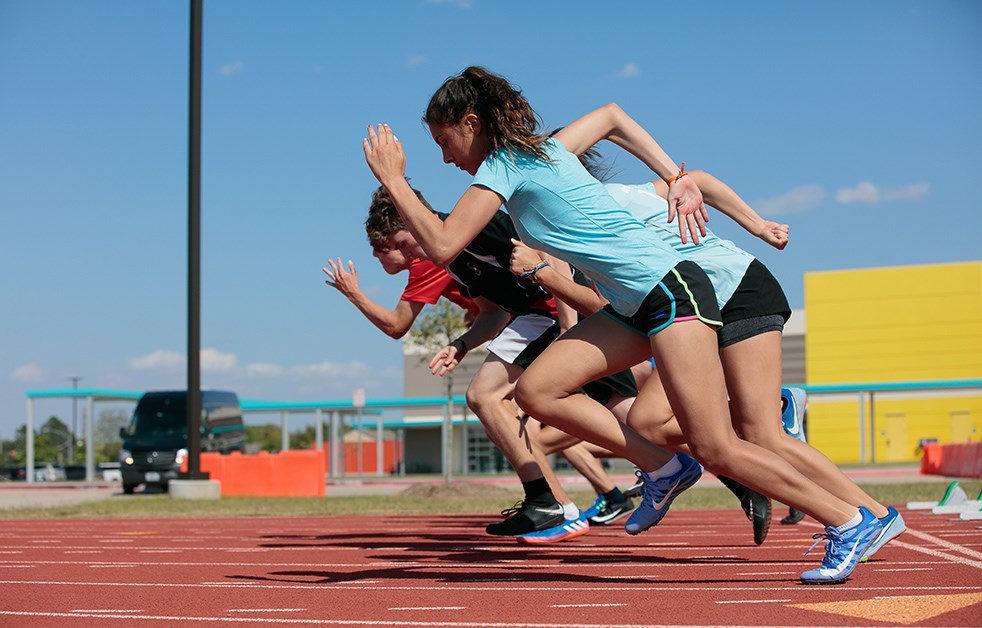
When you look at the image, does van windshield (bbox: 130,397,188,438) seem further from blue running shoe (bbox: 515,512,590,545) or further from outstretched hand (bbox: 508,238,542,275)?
outstretched hand (bbox: 508,238,542,275)

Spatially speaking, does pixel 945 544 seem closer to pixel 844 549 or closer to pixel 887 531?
pixel 887 531

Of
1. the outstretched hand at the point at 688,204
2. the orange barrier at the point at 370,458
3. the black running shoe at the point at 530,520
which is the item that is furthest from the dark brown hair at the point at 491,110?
the orange barrier at the point at 370,458

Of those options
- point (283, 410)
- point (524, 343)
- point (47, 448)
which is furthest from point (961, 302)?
point (47, 448)

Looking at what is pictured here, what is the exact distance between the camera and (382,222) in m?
6.88

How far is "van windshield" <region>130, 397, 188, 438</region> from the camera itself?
2545 centimetres

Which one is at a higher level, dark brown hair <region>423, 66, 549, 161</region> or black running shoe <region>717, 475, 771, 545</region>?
dark brown hair <region>423, 66, 549, 161</region>

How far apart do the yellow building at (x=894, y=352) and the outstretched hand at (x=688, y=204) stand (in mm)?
48392

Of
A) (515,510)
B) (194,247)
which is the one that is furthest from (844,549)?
(194,247)

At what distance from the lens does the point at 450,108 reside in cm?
442

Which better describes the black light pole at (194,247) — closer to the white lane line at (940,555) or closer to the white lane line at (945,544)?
the white lane line at (945,544)

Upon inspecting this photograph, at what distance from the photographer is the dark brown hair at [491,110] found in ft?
14.4

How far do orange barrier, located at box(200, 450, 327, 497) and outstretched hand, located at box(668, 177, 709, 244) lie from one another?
1825cm

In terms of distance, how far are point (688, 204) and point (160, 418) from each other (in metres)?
22.7

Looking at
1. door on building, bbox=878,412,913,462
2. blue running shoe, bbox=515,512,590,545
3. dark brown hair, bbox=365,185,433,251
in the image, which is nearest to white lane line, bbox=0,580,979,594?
blue running shoe, bbox=515,512,590,545
